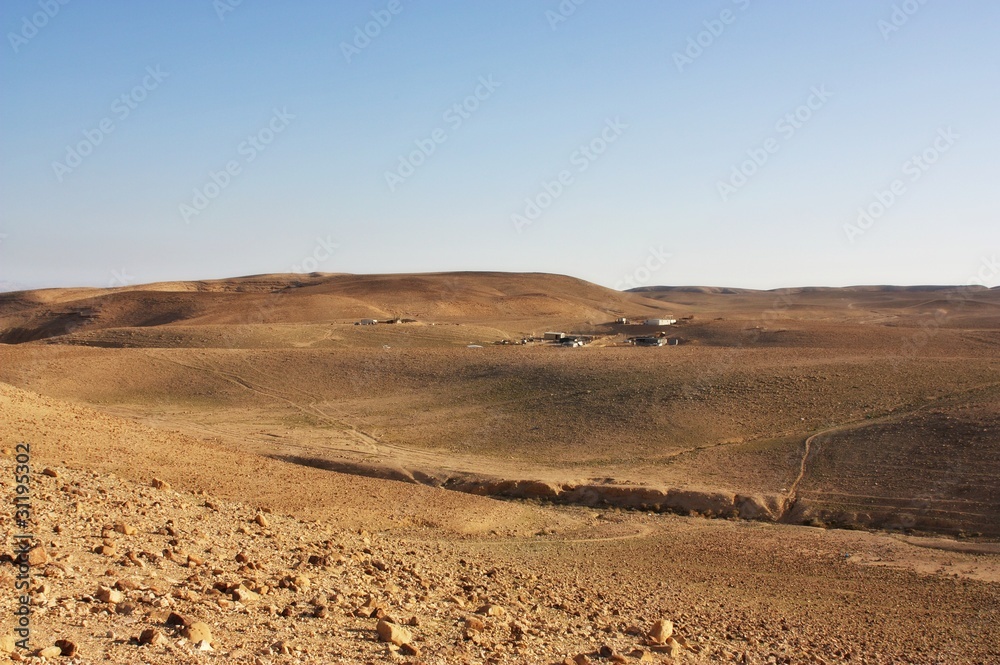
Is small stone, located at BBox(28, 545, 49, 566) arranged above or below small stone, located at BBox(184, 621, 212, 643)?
above

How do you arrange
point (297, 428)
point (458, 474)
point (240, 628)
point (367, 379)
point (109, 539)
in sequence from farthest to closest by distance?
point (367, 379)
point (297, 428)
point (458, 474)
point (109, 539)
point (240, 628)

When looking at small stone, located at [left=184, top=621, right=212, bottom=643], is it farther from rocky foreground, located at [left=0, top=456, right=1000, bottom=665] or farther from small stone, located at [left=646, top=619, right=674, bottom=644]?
small stone, located at [left=646, top=619, right=674, bottom=644]

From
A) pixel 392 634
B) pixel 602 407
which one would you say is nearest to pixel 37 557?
pixel 392 634

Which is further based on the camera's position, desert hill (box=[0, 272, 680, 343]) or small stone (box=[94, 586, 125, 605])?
desert hill (box=[0, 272, 680, 343])

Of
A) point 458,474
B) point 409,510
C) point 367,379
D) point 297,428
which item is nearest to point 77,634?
point 409,510

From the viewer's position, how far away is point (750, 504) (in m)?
20.0

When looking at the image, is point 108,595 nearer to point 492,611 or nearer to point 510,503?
point 492,611

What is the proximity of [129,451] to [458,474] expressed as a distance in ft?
27.7

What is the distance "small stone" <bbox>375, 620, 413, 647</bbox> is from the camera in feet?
27.2

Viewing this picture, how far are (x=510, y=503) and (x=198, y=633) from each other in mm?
12269

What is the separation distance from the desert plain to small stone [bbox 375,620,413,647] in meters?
0.03

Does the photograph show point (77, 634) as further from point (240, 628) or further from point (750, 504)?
point (750, 504)

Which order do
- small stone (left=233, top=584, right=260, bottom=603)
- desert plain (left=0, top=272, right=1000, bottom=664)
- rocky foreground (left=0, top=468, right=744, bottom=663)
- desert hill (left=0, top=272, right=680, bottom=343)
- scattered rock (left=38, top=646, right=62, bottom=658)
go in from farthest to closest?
1. desert hill (left=0, top=272, right=680, bottom=343)
2. desert plain (left=0, top=272, right=1000, bottom=664)
3. small stone (left=233, top=584, right=260, bottom=603)
4. rocky foreground (left=0, top=468, right=744, bottom=663)
5. scattered rock (left=38, top=646, right=62, bottom=658)

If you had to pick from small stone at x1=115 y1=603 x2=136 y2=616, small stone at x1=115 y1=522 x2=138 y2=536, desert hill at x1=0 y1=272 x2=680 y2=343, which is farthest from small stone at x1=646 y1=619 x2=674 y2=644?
desert hill at x1=0 y1=272 x2=680 y2=343
